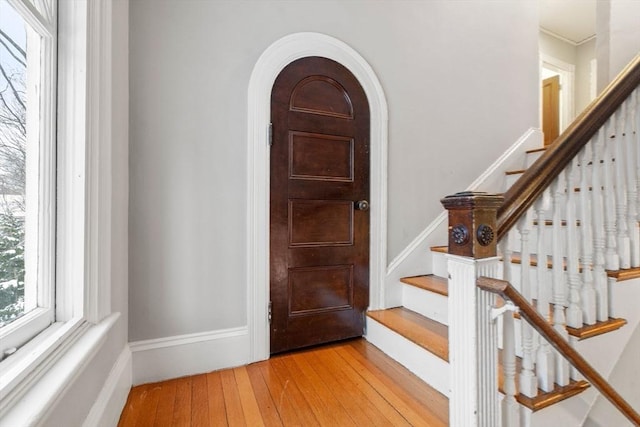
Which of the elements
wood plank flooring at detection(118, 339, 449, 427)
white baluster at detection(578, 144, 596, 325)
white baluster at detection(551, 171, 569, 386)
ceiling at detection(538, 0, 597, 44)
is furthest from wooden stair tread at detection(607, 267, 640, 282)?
ceiling at detection(538, 0, 597, 44)

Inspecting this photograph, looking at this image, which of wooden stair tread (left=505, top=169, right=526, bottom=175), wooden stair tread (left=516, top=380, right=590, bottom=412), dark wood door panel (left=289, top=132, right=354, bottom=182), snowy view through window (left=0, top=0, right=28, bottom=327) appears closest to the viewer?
snowy view through window (left=0, top=0, right=28, bottom=327)

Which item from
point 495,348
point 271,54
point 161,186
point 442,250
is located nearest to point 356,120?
point 271,54

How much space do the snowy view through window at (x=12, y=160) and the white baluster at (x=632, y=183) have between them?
7.80ft

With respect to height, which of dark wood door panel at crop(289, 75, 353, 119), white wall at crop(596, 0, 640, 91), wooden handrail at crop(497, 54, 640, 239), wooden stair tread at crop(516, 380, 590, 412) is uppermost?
white wall at crop(596, 0, 640, 91)

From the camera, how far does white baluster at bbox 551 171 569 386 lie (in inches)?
44.3

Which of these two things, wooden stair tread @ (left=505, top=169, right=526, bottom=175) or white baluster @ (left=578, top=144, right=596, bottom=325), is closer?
white baluster @ (left=578, top=144, right=596, bottom=325)

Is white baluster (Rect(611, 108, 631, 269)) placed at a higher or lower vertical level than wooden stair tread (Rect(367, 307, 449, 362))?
higher

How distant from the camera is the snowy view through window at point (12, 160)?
82 cm

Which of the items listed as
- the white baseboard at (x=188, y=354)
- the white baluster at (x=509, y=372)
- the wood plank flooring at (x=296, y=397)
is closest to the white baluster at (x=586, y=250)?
the white baluster at (x=509, y=372)

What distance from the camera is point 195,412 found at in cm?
134

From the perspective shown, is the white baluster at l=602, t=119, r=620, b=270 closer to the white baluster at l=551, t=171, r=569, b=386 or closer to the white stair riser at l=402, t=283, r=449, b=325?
the white baluster at l=551, t=171, r=569, b=386

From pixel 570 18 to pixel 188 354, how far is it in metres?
5.75

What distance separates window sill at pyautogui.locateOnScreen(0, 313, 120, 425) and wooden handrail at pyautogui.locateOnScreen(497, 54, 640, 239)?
4.49 feet

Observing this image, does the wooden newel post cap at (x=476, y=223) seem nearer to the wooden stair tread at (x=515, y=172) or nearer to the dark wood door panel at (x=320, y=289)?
the dark wood door panel at (x=320, y=289)
